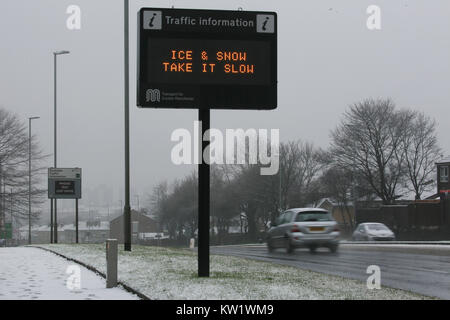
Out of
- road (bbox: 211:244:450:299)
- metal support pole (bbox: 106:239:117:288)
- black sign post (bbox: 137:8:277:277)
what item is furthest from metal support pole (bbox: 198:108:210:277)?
road (bbox: 211:244:450:299)

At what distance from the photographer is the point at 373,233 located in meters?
40.7

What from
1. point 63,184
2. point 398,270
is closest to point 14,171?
point 63,184

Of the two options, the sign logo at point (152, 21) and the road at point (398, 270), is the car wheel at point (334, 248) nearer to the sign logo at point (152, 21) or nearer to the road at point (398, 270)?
the road at point (398, 270)

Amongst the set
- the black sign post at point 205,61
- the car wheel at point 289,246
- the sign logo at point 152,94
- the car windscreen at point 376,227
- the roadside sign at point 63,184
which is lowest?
the car windscreen at point 376,227

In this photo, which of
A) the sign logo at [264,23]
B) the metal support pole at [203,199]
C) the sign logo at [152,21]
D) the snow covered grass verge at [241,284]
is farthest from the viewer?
the metal support pole at [203,199]

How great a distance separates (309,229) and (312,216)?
1.56 ft

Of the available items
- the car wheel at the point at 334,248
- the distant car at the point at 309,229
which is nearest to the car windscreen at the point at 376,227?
the car wheel at the point at 334,248

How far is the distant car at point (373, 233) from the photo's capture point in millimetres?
40438

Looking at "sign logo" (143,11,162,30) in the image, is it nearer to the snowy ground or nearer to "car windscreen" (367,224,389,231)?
the snowy ground

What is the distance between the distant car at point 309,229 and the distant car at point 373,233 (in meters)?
16.7

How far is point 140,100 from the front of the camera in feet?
40.3

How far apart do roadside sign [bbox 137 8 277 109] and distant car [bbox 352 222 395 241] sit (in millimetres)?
29316

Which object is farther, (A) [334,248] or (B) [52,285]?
(A) [334,248]

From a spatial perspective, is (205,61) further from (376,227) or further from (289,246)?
(376,227)
